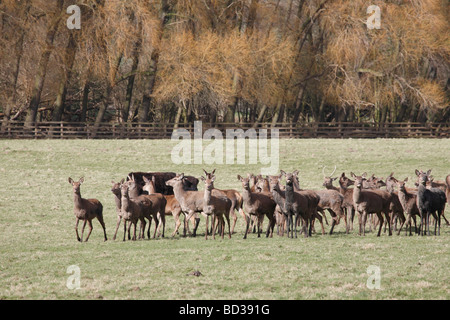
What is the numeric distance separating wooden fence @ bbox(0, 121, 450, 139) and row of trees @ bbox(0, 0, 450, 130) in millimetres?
1019

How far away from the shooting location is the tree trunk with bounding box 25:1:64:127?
39.0 m

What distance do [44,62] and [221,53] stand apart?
34.2 ft

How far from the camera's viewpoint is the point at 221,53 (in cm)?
4147

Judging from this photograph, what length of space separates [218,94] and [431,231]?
81.5 ft

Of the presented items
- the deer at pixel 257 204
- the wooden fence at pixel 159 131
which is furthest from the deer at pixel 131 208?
the wooden fence at pixel 159 131

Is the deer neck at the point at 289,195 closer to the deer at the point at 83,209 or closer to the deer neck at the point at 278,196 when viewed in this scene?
the deer neck at the point at 278,196

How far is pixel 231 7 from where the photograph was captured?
4522cm

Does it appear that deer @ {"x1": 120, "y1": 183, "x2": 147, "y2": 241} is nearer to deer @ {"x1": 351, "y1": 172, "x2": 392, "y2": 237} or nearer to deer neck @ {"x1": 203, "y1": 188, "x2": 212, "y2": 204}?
deer neck @ {"x1": 203, "y1": 188, "x2": 212, "y2": 204}

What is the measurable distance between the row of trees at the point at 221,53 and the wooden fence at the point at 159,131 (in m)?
1.02

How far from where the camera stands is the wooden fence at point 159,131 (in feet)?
134

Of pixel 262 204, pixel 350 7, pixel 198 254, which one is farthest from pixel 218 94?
pixel 198 254

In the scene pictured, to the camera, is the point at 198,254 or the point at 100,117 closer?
the point at 198,254

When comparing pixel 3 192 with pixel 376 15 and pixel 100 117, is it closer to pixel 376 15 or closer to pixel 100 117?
pixel 100 117

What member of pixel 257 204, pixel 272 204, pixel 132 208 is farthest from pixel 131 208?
pixel 272 204
